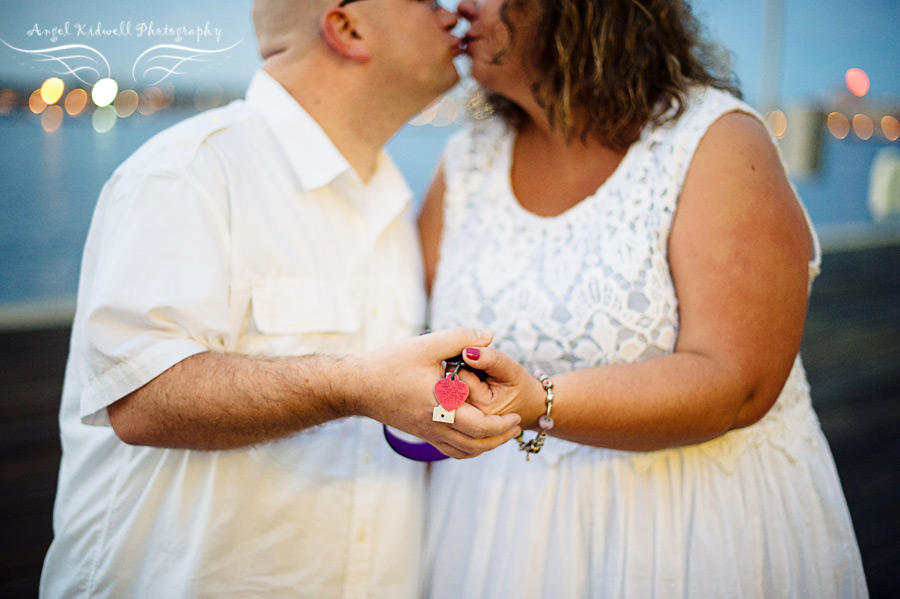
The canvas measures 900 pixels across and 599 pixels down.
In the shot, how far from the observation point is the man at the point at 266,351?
1.17 metres

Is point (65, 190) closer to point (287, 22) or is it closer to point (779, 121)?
point (779, 121)

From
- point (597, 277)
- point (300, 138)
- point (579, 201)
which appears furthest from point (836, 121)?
point (300, 138)

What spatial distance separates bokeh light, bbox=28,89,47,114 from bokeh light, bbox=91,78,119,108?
125 millimetres

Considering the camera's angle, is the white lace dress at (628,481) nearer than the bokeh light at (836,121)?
Yes

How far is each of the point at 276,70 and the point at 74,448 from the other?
0.98m

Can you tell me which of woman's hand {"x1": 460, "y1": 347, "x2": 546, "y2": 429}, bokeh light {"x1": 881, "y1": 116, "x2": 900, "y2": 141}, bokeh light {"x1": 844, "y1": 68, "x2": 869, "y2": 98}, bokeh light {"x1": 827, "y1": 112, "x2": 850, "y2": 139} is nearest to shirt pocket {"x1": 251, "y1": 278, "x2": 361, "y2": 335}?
woman's hand {"x1": 460, "y1": 347, "x2": 546, "y2": 429}

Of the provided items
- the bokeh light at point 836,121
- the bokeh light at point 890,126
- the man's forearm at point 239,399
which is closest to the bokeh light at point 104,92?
the man's forearm at point 239,399

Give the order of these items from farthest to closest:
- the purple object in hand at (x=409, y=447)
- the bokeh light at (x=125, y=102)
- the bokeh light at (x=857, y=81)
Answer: the bokeh light at (x=857, y=81), the bokeh light at (x=125, y=102), the purple object in hand at (x=409, y=447)

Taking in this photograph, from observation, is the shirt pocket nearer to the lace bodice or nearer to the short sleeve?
the short sleeve

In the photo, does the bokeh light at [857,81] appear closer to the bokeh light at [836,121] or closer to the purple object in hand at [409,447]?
the bokeh light at [836,121]

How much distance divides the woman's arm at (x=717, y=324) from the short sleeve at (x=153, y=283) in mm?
621

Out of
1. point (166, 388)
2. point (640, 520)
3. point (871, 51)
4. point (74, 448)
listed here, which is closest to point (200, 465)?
point (166, 388)

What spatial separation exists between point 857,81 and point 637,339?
540 cm

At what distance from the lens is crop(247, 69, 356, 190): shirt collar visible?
59.2 inches
